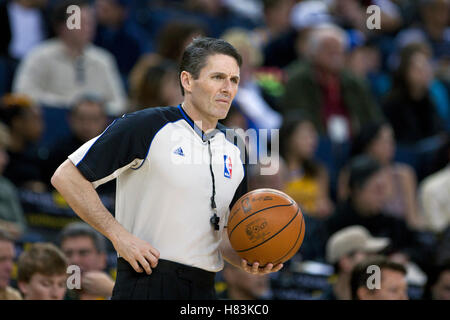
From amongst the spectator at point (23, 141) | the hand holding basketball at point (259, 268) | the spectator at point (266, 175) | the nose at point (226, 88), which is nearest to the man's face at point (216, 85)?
the nose at point (226, 88)

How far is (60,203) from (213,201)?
3500 millimetres

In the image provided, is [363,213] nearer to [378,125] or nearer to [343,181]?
[343,181]

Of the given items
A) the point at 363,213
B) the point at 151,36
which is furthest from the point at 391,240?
the point at 151,36

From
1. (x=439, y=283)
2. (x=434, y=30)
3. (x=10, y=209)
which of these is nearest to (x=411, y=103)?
(x=434, y=30)

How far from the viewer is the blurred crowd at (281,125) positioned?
6961 millimetres

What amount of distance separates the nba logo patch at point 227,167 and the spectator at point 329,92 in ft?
18.6

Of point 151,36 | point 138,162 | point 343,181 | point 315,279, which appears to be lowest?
point 315,279

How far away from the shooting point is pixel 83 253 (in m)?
6.34

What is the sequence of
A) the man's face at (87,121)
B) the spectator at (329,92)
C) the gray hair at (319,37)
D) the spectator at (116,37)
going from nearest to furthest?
the man's face at (87,121) → the spectator at (329,92) → the gray hair at (319,37) → the spectator at (116,37)

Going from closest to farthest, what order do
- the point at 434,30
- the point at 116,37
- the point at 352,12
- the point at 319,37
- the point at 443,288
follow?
the point at 443,288, the point at 319,37, the point at 116,37, the point at 352,12, the point at 434,30

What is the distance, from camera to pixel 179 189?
424 cm

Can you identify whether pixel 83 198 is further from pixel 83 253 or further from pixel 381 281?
→ pixel 381 281

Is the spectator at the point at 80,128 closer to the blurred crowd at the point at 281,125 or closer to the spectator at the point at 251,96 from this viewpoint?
the blurred crowd at the point at 281,125

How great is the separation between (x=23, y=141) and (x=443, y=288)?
14.6ft
